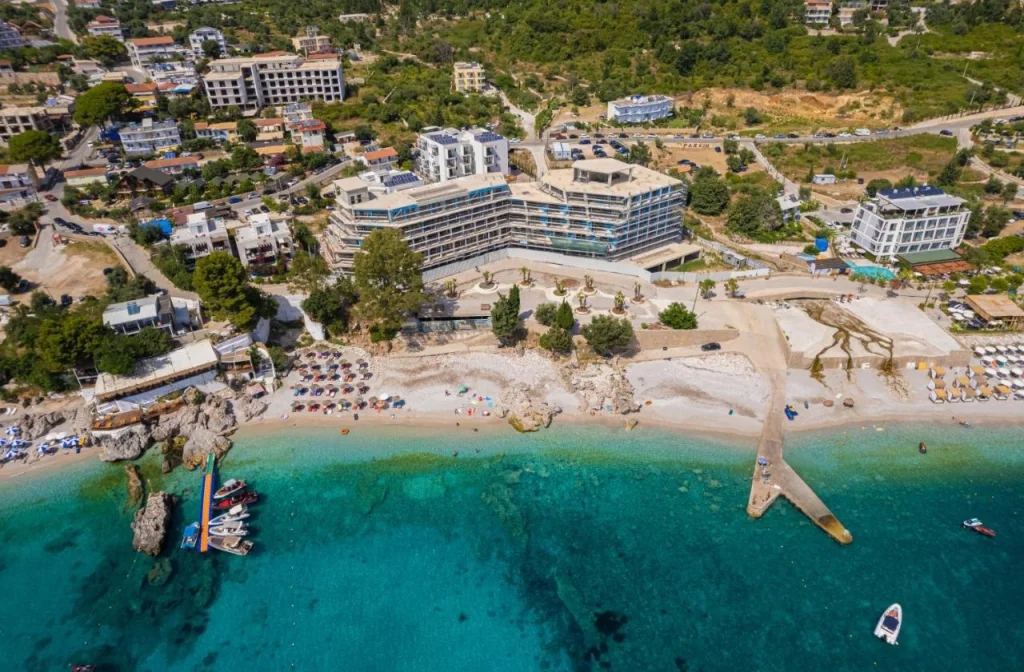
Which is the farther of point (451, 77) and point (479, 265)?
point (451, 77)

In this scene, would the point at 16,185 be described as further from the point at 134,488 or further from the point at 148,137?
the point at 134,488

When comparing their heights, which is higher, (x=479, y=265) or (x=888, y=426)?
(x=479, y=265)

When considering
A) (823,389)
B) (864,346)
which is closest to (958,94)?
(864,346)

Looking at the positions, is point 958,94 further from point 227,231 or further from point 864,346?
point 227,231

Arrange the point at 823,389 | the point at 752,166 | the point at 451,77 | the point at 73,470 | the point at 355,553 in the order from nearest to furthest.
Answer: the point at 355,553, the point at 73,470, the point at 823,389, the point at 752,166, the point at 451,77

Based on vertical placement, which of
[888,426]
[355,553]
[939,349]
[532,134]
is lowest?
[355,553]

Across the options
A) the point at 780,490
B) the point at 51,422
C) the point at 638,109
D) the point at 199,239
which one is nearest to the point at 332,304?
the point at 199,239

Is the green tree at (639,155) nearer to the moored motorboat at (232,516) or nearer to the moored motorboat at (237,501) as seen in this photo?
the moored motorboat at (237,501)
